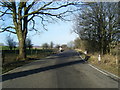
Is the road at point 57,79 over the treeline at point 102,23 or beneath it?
beneath

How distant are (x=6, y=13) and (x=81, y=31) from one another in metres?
16.9

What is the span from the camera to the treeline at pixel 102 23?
29.2 meters

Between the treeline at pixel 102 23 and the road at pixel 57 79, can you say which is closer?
the road at pixel 57 79

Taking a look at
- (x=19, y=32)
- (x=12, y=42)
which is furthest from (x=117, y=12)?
(x=12, y=42)

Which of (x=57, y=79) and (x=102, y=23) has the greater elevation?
(x=102, y=23)

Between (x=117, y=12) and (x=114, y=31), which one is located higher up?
(x=117, y=12)

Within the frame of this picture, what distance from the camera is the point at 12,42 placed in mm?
49844

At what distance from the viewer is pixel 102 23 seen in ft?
101

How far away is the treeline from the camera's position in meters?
29.2

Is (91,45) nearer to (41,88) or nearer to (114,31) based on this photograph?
(114,31)

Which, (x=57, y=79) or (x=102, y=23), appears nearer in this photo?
(x=57, y=79)

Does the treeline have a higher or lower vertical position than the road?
higher

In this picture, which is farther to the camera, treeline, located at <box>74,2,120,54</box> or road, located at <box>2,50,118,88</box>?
treeline, located at <box>74,2,120,54</box>

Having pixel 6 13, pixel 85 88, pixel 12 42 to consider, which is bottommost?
pixel 85 88
